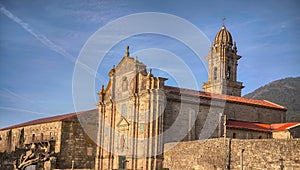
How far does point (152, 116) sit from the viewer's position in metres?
38.9

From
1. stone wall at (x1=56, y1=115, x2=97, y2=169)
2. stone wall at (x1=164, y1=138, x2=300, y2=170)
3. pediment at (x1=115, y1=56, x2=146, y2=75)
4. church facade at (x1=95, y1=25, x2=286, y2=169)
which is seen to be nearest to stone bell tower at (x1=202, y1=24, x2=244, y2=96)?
church facade at (x1=95, y1=25, x2=286, y2=169)

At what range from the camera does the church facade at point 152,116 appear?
3907cm

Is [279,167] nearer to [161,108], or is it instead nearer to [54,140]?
[161,108]

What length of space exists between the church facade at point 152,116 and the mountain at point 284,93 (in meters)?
71.9

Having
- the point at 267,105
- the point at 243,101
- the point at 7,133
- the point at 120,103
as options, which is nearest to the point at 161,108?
the point at 120,103

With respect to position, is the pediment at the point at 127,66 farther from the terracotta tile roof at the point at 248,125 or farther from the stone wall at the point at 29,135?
the terracotta tile roof at the point at 248,125

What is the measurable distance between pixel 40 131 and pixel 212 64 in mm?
30734

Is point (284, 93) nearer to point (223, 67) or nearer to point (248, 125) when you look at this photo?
point (223, 67)

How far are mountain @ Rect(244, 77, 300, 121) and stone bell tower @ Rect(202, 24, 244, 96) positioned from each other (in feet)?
164

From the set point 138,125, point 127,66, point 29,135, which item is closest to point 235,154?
point 138,125

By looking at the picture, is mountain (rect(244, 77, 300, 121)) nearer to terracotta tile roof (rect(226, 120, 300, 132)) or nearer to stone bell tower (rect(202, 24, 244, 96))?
stone bell tower (rect(202, 24, 244, 96))

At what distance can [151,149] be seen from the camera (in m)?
38.2

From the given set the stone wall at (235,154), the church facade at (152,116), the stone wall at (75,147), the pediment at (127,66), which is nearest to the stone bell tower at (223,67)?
the church facade at (152,116)

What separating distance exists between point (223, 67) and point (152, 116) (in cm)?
3003
